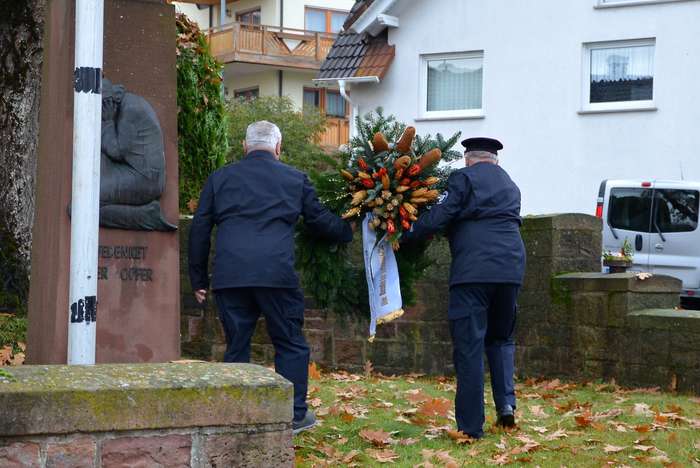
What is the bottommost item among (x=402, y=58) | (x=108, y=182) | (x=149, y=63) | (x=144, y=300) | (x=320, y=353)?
(x=320, y=353)

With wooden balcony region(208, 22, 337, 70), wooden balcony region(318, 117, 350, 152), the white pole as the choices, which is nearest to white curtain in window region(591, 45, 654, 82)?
wooden balcony region(318, 117, 350, 152)

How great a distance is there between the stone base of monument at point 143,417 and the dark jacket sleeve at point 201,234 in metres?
2.58

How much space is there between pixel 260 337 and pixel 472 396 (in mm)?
4828

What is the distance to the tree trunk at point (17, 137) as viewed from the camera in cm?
1128

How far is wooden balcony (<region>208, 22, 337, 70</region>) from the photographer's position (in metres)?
44.8

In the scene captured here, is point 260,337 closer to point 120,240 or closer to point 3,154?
point 3,154

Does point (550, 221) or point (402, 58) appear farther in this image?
point (402, 58)

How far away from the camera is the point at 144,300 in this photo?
7.69 meters

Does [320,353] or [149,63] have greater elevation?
[149,63]

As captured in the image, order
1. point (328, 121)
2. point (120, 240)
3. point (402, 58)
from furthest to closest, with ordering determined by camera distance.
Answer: point (328, 121), point (402, 58), point (120, 240)

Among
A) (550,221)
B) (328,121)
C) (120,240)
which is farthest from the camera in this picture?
(328,121)

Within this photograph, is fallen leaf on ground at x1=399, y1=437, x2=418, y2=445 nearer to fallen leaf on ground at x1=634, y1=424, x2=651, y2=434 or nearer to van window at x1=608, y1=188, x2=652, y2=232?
fallen leaf on ground at x1=634, y1=424, x2=651, y2=434

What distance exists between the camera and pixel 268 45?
45562 millimetres

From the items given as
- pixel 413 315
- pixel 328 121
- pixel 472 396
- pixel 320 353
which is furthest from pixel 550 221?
pixel 328 121
